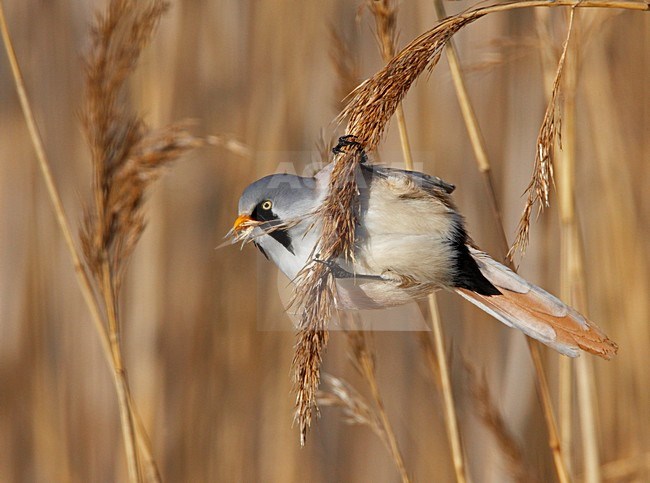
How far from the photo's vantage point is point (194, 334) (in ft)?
5.64

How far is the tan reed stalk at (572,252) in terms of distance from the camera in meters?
1.00

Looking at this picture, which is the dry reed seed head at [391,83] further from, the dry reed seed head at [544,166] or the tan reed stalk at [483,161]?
the tan reed stalk at [483,161]

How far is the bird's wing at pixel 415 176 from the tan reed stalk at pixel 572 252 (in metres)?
0.36

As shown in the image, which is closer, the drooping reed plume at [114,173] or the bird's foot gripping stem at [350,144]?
the bird's foot gripping stem at [350,144]

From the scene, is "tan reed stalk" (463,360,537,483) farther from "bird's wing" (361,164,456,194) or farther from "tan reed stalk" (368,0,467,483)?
"bird's wing" (361,164,456,194)

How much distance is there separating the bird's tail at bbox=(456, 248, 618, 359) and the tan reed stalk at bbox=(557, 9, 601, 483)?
427 millimetres

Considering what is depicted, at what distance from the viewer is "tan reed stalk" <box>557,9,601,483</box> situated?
100 centimetres

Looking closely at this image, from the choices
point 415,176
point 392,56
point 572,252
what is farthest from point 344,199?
point 572,252

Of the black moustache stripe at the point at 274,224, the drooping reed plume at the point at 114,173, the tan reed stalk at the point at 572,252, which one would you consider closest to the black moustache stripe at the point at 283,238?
the black moustache stripe at the point at 274,224

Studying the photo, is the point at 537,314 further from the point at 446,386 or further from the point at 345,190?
the point at 446,386

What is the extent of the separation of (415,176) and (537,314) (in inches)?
6.1

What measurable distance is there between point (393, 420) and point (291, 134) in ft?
2.41

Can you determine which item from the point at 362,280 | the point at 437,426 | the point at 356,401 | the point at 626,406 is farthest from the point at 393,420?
the point at 362,280

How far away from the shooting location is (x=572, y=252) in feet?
3.43
